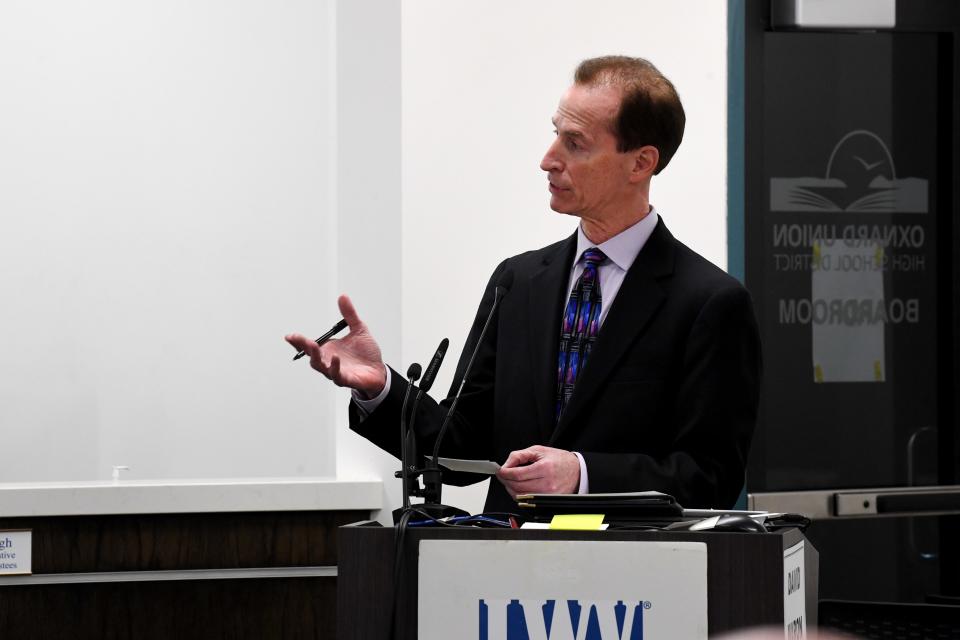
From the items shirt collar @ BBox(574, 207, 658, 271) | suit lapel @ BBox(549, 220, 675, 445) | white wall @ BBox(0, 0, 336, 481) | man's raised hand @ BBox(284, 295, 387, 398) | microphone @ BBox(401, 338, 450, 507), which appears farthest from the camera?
white wall @ BBox(0, 0, 336, 481)

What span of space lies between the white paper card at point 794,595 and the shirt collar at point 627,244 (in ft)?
2.48

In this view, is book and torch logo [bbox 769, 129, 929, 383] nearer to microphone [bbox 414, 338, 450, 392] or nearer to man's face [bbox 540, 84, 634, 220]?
man's face [bbox 540, 84, 634, 220]

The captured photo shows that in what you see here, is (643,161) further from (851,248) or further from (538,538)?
(851,248)

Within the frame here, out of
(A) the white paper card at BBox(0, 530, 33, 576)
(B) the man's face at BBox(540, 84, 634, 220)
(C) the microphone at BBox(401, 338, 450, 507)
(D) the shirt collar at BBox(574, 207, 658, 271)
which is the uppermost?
(B) the man's face at BBox(540, 84, 634, 220)

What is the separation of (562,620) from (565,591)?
0.03m

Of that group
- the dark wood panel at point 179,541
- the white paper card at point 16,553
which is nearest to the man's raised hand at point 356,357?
the dark wood panel at point 179,541

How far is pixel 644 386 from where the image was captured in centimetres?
179

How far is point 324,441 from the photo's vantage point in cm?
388

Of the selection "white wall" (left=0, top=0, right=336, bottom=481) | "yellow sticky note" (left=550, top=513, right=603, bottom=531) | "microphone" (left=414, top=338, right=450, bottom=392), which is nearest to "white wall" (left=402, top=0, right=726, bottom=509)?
"white wall" (left=0, top=0, right=336, bottom=481)

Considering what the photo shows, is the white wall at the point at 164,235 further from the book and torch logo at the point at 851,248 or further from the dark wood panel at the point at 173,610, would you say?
the book and torch logo at the point at 851,248

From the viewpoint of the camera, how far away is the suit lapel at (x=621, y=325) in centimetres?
178

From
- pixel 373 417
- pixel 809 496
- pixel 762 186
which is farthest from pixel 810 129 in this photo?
pixel 373 417

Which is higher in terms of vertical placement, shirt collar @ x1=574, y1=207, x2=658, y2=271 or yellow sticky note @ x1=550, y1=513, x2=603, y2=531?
shirt collar @ x1=574, y1=207, x2=658, y2=271

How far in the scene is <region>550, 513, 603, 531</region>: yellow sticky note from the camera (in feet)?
3.76
